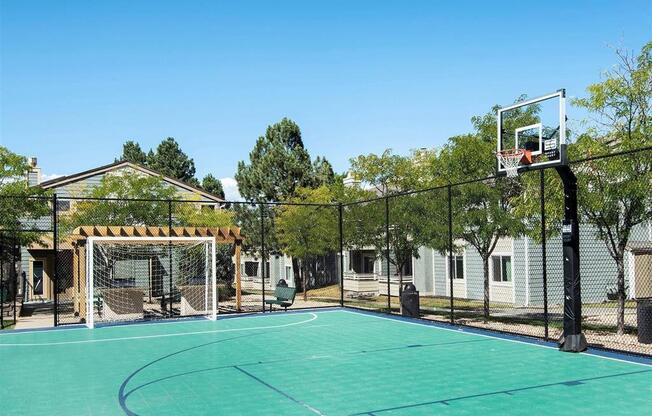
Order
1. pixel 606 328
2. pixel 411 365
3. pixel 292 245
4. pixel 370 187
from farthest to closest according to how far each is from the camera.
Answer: pixel 370 187 → pixel 292 245 → pixel 606 328 → pixel 411 365

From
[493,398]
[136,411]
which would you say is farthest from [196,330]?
[493,398]

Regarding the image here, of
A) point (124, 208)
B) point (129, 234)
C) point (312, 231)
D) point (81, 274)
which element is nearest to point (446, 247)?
point (129, 234)

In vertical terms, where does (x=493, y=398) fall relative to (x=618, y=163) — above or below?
below

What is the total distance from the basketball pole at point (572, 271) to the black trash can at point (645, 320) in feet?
7.37

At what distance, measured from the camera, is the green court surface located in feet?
26.5

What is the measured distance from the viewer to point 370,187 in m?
38.6

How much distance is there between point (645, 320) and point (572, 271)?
279 centimetres

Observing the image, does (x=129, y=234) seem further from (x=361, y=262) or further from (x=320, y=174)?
(x=320, y=174)

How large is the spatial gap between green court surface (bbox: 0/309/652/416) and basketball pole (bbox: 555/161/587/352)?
0.40 meters

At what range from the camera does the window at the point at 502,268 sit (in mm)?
26797

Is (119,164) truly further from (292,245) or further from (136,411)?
(136,411)

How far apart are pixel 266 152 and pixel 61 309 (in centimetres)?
1925

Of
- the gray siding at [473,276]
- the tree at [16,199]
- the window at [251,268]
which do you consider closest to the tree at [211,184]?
the window at [251,268]

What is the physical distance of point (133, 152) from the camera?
7112 cm
